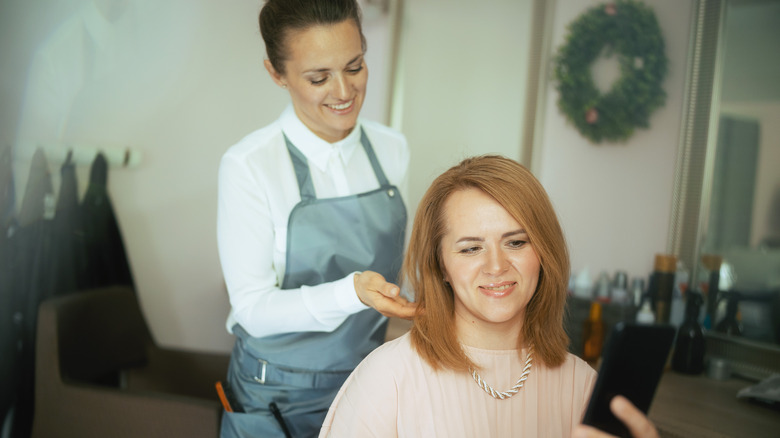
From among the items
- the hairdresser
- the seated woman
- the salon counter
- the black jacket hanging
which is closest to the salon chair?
the black jacket hanging

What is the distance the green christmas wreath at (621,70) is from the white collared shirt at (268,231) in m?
1.00

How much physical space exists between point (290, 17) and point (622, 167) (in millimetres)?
1294

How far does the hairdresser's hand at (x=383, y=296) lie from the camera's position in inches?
49.4

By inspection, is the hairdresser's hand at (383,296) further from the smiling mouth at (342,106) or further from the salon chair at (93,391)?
the salon chair at (93,391)

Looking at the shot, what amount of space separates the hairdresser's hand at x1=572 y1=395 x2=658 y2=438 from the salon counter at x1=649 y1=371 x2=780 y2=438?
831mm

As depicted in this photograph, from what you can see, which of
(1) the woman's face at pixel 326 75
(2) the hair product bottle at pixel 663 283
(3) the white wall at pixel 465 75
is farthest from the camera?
(2) the hair product bottle at pixel 663 283

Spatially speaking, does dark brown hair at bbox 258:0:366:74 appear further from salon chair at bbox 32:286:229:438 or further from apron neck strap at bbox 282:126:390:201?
salon chair at bbox 32:286:229:438

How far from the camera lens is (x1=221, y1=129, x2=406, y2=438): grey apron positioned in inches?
57.1

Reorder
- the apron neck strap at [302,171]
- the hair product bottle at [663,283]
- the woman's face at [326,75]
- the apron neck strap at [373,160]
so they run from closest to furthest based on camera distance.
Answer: the woman's face at [326,75], the apron neck strap at [302,171], the apron neck strap at [373,160], the hair product bottle at [663,283]

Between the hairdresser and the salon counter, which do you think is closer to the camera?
the hairdresser

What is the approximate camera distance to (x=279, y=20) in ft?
4.48

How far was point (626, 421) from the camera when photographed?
87 cm

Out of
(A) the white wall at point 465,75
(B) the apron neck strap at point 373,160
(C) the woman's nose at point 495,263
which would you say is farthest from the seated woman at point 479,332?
(A) the white wall at point 465,75

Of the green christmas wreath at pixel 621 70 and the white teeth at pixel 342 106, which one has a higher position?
the green christmas wreath at pixel 621 70
